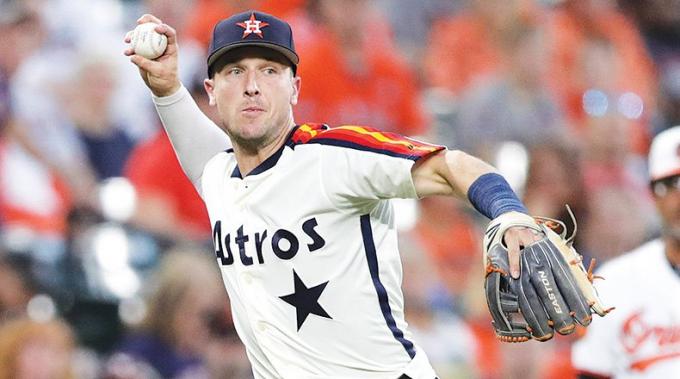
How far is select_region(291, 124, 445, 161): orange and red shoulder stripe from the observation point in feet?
11.5

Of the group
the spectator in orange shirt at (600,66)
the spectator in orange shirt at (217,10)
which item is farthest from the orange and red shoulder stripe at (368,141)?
the spectator in orange shirt at (600,66)

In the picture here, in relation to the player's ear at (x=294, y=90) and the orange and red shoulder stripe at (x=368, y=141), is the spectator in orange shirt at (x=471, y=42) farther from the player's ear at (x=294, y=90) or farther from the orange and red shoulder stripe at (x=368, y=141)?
the orange and red shoulder stripe at (x=368, y=141)

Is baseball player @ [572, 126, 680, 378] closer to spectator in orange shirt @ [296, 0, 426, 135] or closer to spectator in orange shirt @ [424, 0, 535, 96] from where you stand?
spectator in orange shirt @ [296, 0, 426, 135]

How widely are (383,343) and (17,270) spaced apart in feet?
12.1

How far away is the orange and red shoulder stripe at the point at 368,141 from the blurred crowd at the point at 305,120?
3.48 m

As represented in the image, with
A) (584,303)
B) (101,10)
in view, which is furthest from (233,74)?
(101,10)

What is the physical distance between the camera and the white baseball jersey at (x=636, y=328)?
5309mm

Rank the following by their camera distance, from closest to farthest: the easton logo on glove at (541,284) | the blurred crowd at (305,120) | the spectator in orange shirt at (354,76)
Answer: the easton logo on glove at (541,284) < the blurred crowd at (305,120) < the spectator in orange shirt at (354,76)

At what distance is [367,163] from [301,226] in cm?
36

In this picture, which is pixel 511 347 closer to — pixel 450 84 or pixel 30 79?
pixel 450 84

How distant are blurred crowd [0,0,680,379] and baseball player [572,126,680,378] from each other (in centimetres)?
253

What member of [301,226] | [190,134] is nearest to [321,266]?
[301,226]

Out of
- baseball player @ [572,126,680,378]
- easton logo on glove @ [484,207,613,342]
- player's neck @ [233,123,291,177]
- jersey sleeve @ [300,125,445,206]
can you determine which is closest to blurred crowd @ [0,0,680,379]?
baseball player @ [572,126,680,378]

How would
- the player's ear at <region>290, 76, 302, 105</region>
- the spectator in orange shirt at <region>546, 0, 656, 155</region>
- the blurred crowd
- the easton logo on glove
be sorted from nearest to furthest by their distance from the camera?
the easton logo on glove
the player's ear at <region>290, 76, 302, 105</region>
the blurred crowd
the spectator in orange shirt at <region>546, 0, 656, 155</region>
